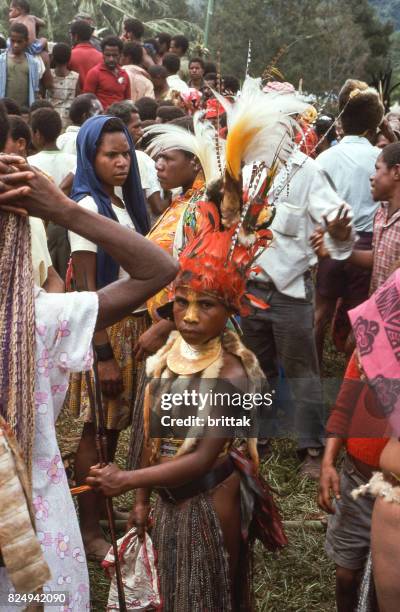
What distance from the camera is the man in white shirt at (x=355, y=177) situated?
5773 millimetres

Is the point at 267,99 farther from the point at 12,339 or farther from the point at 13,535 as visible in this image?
the point at 13,535

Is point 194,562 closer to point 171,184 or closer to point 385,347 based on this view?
point 385,347

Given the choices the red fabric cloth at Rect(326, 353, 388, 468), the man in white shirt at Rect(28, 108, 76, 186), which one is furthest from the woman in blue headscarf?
the man in white shirt at Rect(28, 108, 76, 186)

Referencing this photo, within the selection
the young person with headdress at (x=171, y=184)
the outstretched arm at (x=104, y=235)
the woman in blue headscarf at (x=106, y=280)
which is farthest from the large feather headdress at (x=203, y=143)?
the outstretched arm at (x=104, y=235)

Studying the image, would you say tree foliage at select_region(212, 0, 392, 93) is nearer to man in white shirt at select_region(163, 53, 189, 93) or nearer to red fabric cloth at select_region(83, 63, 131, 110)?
man in white shirt at select_region(163, 53, 189, 93)

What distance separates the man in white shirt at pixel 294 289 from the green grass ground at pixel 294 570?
0.40m

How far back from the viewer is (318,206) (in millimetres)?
4926

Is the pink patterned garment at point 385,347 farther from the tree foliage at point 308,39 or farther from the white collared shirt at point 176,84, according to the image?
the tree foliage at point 308,39

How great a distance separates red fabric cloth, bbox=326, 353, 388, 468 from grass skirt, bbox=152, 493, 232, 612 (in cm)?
54

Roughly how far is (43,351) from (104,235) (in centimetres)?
34

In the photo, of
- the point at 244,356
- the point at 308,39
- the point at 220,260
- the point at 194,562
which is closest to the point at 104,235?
the point at 220,260

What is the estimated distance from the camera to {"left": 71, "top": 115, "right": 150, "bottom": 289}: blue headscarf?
13.1 feet

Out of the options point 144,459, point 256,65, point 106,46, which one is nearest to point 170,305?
point 144,459

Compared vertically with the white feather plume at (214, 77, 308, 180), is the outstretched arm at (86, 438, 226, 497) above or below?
below
